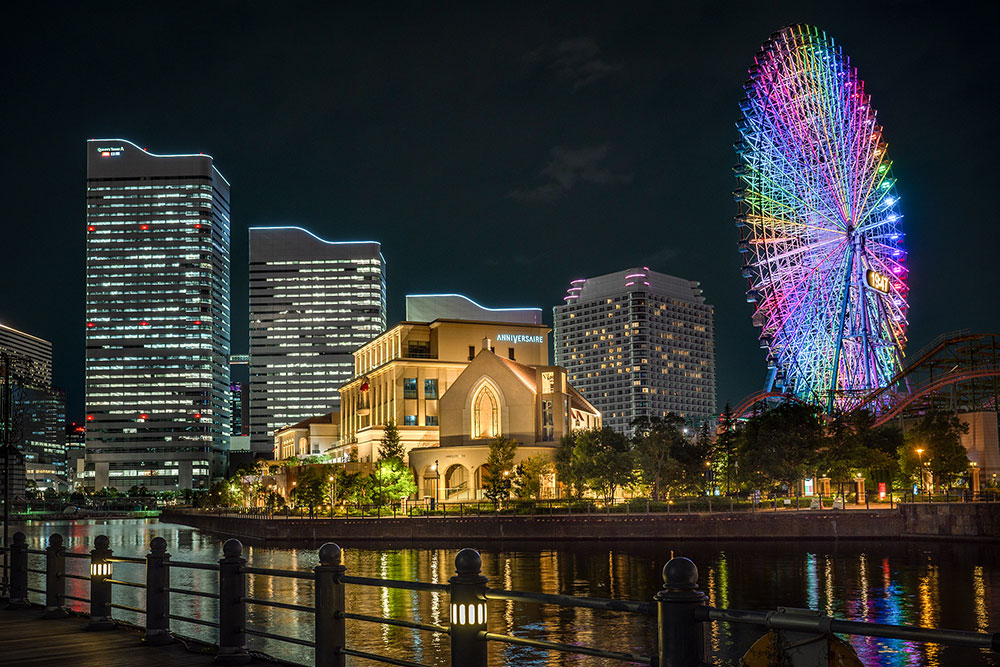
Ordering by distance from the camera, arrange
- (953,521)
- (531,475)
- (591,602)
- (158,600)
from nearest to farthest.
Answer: (591,602) < (158,600) < (953,521) < (531,475)

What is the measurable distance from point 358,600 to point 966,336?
274 feet

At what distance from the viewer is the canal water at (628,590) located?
1178 inches

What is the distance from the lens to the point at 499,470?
102 metres

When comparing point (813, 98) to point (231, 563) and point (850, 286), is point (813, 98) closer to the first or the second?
point (850, 286)

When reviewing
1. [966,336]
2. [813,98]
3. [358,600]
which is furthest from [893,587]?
[966,336]

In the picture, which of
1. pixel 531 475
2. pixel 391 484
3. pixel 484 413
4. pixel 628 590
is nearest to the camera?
pixel 628 590

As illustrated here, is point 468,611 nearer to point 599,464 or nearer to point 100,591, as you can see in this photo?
point 100,591

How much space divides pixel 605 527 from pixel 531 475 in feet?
80.2

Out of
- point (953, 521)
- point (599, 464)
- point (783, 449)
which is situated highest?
point (783, 449)

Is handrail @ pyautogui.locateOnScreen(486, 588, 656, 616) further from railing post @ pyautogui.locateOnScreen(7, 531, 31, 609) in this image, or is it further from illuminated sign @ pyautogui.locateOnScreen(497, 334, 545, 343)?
illuminated sign @ pyautogui.locateOnScreen(497, 334, 545, 343)

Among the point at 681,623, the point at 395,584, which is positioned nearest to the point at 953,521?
the point at 395,584

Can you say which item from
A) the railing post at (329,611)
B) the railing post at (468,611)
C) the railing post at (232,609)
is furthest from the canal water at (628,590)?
the railing post at (468,611)

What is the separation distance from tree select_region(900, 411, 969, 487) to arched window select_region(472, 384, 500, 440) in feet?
174

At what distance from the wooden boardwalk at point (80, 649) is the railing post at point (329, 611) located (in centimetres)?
237
